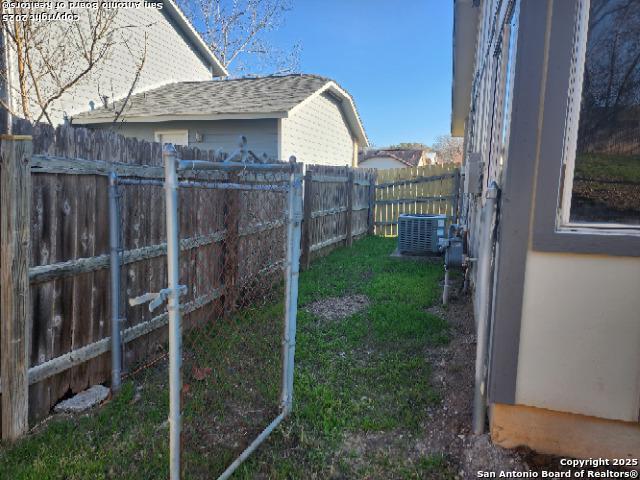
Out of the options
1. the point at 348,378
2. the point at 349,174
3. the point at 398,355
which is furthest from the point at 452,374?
the point at 349,174

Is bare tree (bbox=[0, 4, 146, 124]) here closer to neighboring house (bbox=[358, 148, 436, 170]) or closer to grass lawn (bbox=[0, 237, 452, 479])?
grass lawn (bbox=[0, 237, 452, 479])

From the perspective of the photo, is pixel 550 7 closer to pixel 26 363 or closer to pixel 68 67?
pixel 26 363

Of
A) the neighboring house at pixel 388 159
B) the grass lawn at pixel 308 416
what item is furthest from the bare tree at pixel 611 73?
the neighboring house at pixel 388 159

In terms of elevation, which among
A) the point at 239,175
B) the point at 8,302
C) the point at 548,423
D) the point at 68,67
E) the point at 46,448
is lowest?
the point at 46,448

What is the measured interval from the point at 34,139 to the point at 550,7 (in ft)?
9.57

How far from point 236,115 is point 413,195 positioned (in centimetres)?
539

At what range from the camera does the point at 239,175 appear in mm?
4898

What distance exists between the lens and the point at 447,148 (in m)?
57.5

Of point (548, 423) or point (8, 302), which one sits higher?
point (8, 302)

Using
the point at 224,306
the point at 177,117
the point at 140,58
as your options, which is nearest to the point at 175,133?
the point at 177,117

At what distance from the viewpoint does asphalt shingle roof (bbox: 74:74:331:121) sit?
11.7 m

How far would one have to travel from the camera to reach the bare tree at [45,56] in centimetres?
823

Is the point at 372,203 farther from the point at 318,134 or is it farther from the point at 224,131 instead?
the point at 224,131

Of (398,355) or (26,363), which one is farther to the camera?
(398,355)
